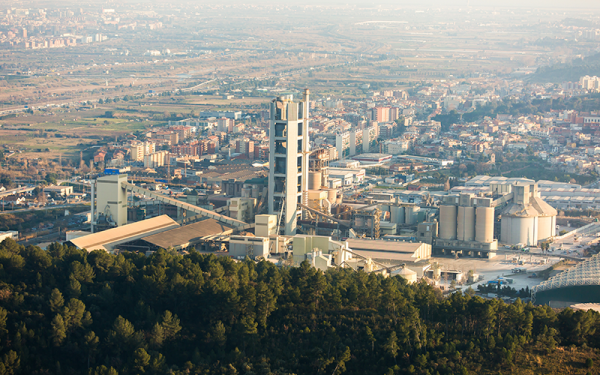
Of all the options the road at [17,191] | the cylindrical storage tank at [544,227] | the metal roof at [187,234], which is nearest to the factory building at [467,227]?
the cylindrical storage tank at [544,227]

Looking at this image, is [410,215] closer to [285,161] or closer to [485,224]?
[485,224]

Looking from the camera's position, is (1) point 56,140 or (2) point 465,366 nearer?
(2) point 465,366

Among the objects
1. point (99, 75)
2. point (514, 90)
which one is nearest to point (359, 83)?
point (514, 90)

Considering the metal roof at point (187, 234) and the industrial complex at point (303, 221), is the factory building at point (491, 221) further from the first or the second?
the metal roof at point (187, 234)

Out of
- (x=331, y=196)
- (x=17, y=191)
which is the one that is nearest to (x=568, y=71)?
(x=17, y=191)

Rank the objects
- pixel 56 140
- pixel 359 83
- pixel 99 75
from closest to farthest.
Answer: pixel 56 140, pixel 359 83, pixel 99 75

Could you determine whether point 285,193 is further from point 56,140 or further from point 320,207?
point 56,140

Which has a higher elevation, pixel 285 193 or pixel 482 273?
pixel 285 193

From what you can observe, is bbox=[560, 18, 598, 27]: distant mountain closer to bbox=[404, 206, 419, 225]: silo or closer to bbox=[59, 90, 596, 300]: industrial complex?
bbox=[59, 90, 596, 300]: industrial complex
